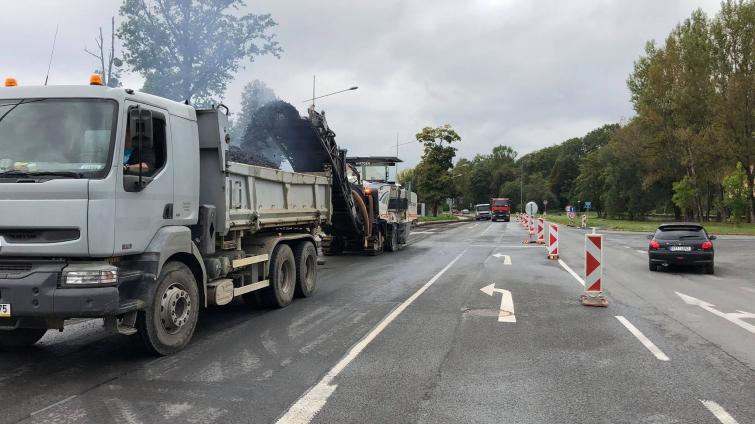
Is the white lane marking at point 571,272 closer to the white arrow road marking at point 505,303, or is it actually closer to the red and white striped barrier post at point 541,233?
the white arrow road marking at point 505,303

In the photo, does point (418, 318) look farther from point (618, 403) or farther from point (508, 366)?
point (618, 403)

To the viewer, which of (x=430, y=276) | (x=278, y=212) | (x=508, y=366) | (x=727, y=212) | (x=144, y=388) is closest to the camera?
(x=144, y=388)

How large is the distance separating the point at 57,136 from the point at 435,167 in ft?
201

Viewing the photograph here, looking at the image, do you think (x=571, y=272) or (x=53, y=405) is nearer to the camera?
(x=53, y=405)

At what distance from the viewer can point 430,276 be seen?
12.8 m

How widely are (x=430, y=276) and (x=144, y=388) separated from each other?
8.71 meters

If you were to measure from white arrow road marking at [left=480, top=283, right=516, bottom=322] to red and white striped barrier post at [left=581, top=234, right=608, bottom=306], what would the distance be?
128 cm

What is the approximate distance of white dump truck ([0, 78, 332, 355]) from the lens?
193 inches

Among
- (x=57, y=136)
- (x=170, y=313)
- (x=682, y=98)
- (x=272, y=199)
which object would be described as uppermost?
(x=682, y=98)

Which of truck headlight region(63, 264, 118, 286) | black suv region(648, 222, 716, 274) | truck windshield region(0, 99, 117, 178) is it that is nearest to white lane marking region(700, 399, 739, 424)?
truck headlight region(63, 264, 118, 286)

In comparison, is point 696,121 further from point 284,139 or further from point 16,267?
point 16,267

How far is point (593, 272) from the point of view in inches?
365

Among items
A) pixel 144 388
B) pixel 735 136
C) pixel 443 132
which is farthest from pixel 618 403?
pixel 443 132

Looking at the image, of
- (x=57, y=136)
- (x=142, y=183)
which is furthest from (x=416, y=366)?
(x=57, y=136)
